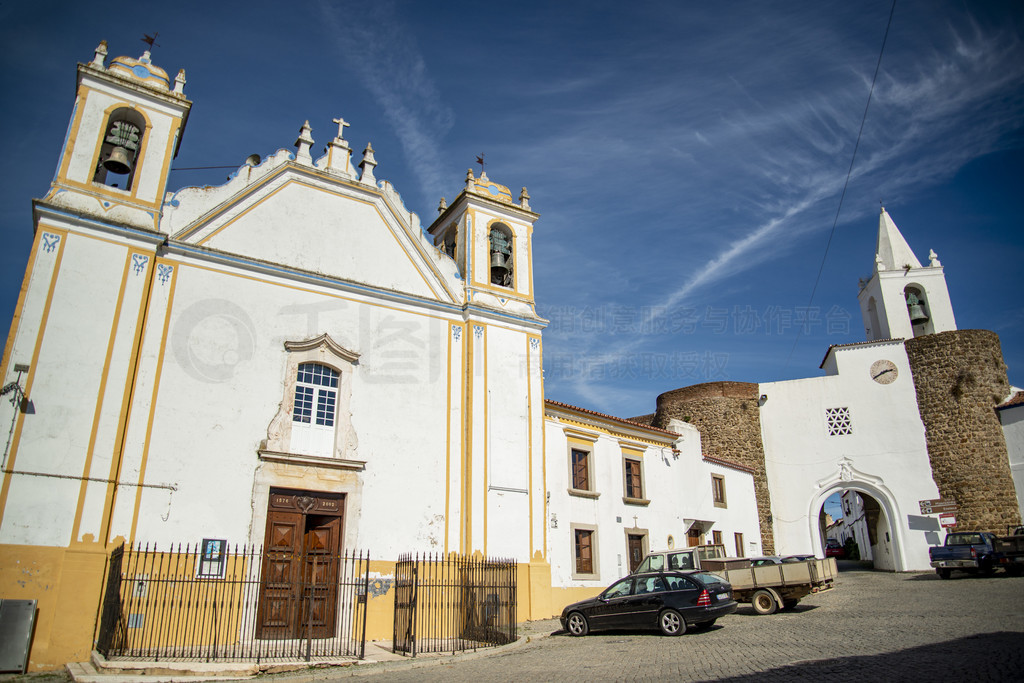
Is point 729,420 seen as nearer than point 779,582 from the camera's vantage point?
No

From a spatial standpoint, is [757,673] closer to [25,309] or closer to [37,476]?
[37,476]

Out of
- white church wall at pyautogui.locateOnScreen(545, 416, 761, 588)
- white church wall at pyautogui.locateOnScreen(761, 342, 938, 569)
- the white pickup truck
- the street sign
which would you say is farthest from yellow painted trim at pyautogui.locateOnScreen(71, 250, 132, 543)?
the street sign

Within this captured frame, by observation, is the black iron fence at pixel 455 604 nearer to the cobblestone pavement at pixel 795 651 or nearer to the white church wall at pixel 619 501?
the cobblestone pavement at pixel 795 651

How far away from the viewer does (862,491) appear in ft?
108

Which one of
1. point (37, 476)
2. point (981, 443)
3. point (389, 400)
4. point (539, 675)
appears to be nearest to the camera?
Answer: point (539, 675)

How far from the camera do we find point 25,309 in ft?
41.9

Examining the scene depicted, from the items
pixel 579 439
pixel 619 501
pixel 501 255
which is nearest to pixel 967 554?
pixel 619 501

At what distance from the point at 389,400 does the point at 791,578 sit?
10.6m

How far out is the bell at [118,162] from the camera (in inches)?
573

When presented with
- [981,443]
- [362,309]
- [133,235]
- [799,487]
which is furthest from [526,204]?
[981,443]

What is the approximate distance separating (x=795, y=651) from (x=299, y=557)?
9198mm

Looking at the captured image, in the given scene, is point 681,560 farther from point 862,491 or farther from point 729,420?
point 862,491

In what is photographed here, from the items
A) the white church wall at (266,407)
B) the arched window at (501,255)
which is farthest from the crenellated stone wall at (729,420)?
the white church wall at (266,407)

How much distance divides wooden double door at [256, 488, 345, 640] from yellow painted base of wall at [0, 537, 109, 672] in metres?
2.99
